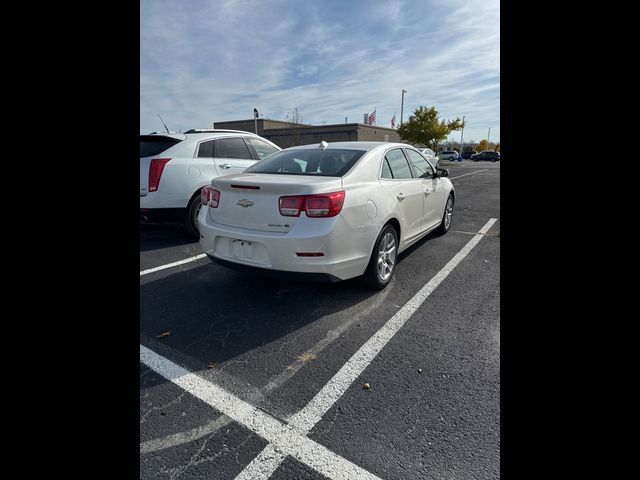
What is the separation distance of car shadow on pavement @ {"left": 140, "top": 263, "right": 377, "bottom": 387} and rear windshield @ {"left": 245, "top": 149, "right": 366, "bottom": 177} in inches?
48.8

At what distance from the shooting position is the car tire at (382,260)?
3.94 metres

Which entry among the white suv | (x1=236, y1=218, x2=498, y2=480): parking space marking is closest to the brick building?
the white suv

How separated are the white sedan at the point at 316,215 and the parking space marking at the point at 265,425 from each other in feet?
3.82

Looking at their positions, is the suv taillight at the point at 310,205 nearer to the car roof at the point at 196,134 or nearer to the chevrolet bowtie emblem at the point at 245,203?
the chevrolet bowtie emblem at the point at 245,203

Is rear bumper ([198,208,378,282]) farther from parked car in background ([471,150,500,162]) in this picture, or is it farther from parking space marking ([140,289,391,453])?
parked car in background ([471,150,500,162])

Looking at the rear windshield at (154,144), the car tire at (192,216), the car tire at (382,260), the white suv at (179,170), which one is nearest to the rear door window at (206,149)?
the white suv at (179,170)

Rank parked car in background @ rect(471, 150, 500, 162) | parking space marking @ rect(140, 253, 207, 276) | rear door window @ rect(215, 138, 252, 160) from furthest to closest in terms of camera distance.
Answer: parked car in background @ rect(471, 150, 500, 162) < rear door window @ rect(215, 138, 252, 160) < parking space marking @ rect(140, 253, 207, 276)

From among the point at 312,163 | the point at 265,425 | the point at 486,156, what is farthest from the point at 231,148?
the point at 486,156

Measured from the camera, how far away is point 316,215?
339 centimetres

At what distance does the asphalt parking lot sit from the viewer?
197cm
